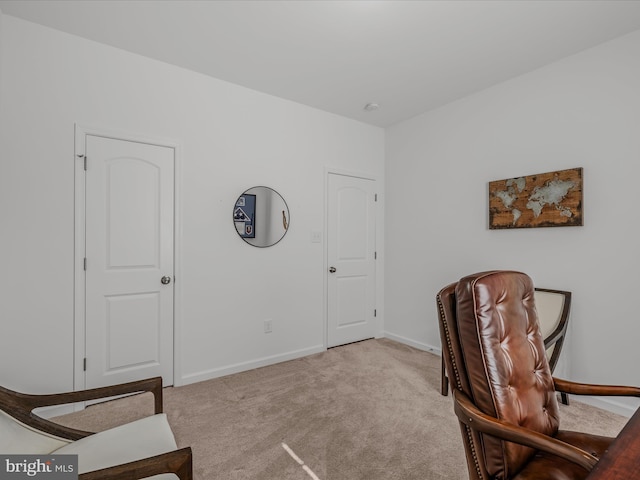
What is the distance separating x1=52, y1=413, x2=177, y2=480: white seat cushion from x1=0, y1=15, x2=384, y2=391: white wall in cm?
138

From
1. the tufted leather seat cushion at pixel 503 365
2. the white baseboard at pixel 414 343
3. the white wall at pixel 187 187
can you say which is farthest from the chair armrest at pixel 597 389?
the white wall at pixel 187 187

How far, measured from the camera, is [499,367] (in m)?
1.14

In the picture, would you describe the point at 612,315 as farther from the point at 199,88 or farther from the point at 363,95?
the point at 199,88

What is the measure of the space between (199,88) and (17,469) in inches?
111

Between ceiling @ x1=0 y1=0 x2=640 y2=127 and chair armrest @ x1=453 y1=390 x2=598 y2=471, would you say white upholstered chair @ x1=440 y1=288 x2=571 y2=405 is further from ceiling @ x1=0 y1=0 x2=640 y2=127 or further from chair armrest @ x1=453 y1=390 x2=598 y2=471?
ceiling @ x1=0 y1=0 x2=640 y2=127

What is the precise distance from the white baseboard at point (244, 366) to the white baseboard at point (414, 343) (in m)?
0.97

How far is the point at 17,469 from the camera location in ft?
3.63

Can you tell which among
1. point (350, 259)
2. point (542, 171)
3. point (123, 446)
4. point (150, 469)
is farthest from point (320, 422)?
point (542, 171)

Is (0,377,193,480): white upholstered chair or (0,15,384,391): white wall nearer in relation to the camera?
(0,377,193,480): white upholstered chair

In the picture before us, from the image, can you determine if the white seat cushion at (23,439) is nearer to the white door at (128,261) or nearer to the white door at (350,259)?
the white door at (128,261)

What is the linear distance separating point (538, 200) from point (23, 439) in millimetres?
3562

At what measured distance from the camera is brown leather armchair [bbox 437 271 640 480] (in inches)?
41.8

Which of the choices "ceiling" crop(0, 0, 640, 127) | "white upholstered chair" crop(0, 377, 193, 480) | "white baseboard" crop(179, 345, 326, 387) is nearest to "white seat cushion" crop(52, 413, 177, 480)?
"white upholstered chair" crop(0, 377, 193, 480)

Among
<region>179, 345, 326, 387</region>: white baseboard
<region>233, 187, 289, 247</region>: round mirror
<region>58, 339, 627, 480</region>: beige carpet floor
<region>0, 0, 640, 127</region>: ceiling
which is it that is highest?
<region>0, 0, 640, 127</region>: ceiling
